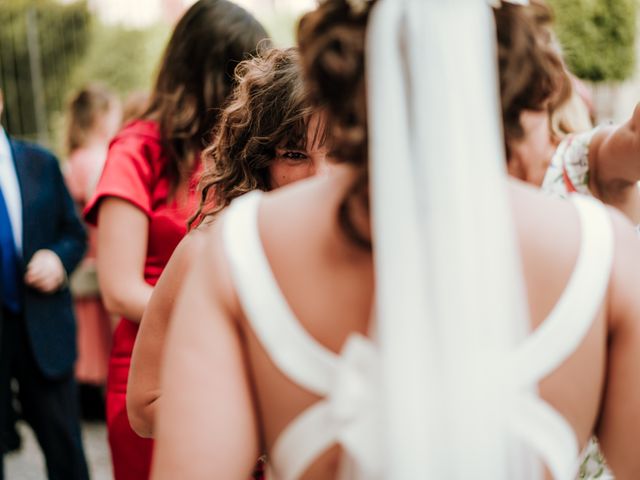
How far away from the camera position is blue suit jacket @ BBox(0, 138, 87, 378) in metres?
3.79

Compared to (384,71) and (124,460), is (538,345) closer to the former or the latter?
(384,71)

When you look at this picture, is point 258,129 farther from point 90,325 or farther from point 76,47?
point 76,47

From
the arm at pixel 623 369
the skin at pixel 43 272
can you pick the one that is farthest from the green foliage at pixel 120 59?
the arm at pixel 623 369

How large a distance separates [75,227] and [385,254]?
124 inches

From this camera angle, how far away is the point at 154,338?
1.83 metres

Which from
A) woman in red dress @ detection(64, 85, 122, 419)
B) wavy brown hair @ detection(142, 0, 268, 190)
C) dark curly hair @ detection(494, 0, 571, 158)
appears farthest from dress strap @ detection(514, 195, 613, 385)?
woman in red dress @ detection(64, 85, 122, 419)

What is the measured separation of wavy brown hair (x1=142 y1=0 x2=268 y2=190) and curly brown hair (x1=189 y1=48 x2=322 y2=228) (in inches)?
22.4

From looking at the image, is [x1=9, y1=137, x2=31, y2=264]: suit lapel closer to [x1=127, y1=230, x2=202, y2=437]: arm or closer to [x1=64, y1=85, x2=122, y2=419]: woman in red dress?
[x1=64, y1=85, x2=122, y2=419]: woman in red dress

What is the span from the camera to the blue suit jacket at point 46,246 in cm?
379

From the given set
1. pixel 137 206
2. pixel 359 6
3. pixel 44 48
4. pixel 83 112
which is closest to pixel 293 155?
pixel 137 206

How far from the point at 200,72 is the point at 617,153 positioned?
1.29m

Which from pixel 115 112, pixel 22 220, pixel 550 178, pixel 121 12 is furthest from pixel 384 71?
pixel 121 12

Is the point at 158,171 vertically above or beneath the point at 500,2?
beneath

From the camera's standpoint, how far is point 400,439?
115 centimetres
